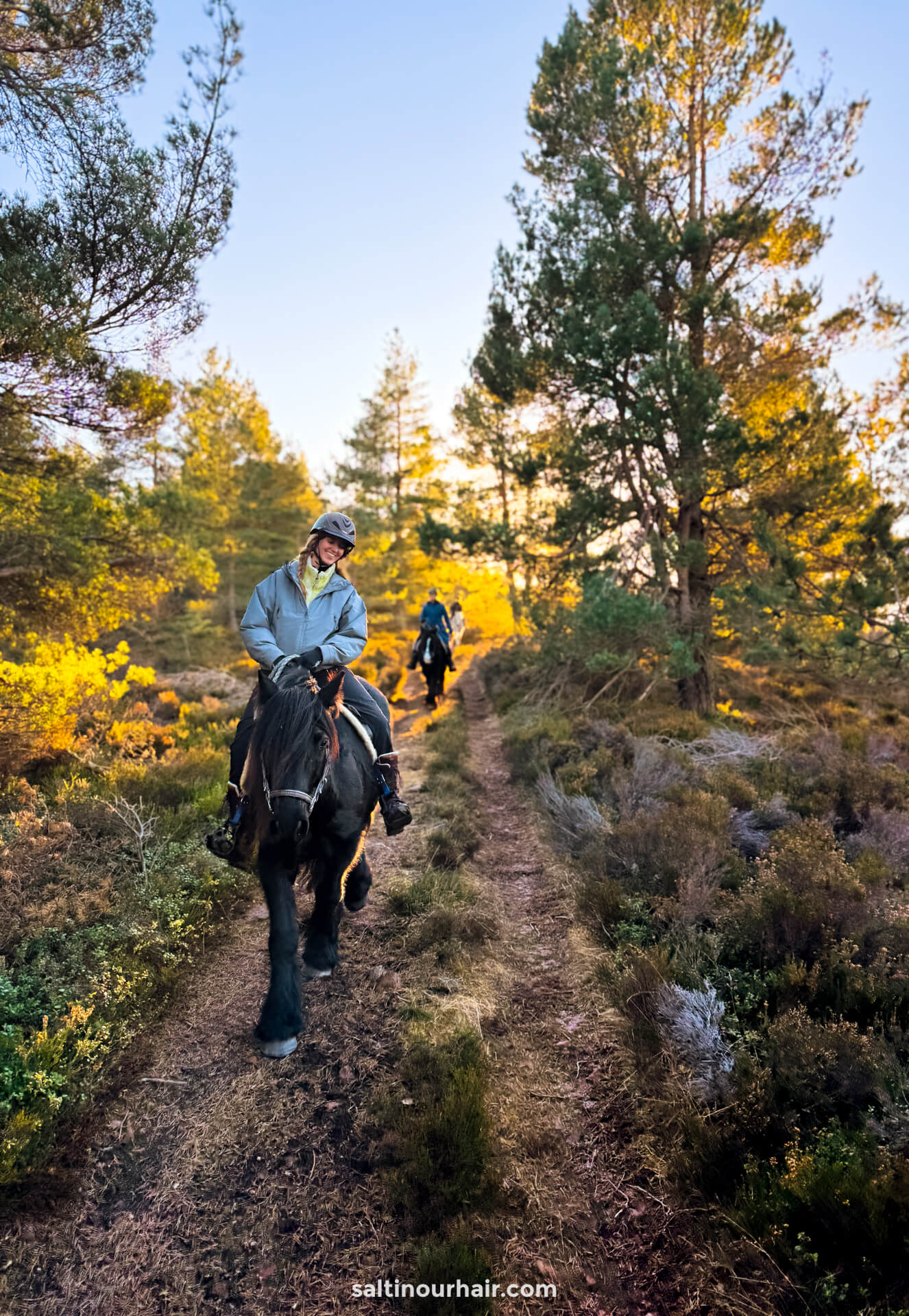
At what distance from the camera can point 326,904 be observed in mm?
4465

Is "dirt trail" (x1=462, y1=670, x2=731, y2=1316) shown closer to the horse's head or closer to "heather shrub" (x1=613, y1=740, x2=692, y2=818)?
"heather shrub" (x1=613, y1=740, x2=692, y2=818)

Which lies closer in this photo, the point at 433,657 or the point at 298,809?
the point at 298,809

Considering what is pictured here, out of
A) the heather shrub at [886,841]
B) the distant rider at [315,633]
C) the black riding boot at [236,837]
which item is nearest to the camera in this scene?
the black riding boot at [236,837]

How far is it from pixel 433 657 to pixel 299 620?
30.9 feet

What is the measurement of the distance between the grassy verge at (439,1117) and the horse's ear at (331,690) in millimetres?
2198

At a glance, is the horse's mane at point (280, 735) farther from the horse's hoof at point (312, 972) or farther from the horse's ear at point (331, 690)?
the horse's hoof at point (312, 972)

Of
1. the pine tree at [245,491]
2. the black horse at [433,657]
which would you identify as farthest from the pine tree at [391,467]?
the black horse at [433,657]

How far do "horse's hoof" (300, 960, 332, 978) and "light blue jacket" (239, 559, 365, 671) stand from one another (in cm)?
227

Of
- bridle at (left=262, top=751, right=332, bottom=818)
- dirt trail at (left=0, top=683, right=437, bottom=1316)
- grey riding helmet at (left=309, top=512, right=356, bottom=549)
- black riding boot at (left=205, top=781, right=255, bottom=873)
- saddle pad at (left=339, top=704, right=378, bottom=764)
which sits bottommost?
dirt trail at (left=0, top=683, right=437, bottom=1316)

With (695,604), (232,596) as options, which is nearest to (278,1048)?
(695,604)

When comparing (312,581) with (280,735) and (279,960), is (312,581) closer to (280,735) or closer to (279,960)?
(280,735)

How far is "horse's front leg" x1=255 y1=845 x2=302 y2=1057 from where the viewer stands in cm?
377

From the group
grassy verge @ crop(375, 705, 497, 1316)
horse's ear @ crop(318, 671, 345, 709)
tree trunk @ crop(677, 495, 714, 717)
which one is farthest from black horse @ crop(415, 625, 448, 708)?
horse's ear @ crop(318, 671, 345, 709)

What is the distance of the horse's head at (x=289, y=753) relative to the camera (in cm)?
339
